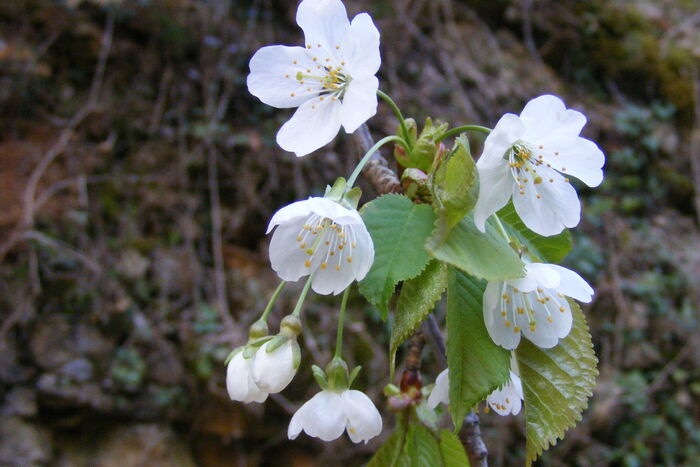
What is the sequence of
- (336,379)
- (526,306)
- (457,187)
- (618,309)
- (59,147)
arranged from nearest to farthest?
(457,187), (526,306), (336,379), (59,147), (618,309)

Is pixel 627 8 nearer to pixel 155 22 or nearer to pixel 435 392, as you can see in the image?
pixel 155 22

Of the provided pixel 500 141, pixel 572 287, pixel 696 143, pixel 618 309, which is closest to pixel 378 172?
pixel 500 141

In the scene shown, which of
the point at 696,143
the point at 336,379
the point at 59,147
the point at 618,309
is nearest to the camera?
the point at 336,379

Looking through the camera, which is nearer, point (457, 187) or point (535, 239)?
point (457, 187)

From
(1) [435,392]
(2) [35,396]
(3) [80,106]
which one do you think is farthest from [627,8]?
(2) [35,396]

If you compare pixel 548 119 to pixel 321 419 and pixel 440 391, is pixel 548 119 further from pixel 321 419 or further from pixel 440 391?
pixel 321 419
